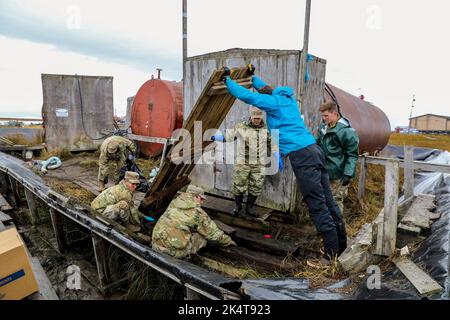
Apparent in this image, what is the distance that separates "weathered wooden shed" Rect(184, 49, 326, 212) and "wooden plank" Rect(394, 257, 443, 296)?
2068 mm

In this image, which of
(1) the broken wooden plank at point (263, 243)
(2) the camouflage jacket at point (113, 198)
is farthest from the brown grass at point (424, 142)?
(2) the camouflage jacket at point (113, 198)

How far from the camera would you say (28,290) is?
3064 mm

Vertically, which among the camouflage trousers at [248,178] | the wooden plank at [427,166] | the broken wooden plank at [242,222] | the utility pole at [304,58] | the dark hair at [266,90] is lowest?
the broken wooden plank at [242,222]

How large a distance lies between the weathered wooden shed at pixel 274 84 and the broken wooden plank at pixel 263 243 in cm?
90

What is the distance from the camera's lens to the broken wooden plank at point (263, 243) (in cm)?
358

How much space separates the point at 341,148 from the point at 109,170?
4.30 meters

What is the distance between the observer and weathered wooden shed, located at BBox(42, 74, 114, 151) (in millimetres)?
9578

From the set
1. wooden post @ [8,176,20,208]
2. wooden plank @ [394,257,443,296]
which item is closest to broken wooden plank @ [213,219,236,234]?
wooden plank @ [394,257,443,296]

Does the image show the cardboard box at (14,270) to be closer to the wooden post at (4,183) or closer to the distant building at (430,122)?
the wooden post at (4,183)

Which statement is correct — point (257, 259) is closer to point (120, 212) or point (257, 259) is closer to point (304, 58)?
point (120, 212)

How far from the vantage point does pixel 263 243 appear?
375cm

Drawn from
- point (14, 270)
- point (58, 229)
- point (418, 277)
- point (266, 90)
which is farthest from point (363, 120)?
point (14, 270)
